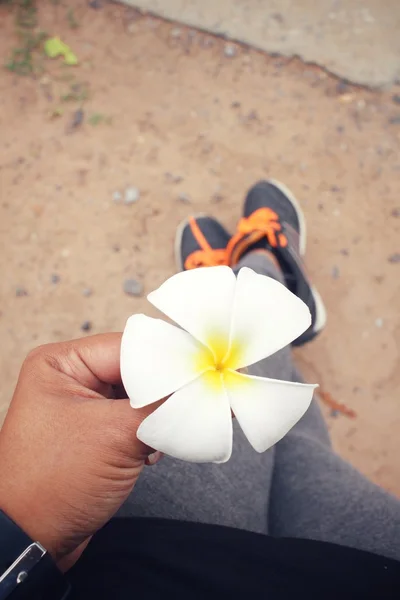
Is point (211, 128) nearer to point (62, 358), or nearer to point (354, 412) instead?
point (354, 412)

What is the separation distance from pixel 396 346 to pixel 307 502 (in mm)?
799

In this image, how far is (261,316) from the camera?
1.99ft

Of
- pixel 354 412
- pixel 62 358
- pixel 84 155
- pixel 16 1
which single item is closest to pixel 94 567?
pixel 62 358

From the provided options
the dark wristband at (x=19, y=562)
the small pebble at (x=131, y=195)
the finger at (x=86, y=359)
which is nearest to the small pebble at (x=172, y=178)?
the small pebble at (x=131, y=195)

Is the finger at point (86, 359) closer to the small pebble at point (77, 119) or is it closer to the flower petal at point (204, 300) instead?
the flower petal at point (204, 300)

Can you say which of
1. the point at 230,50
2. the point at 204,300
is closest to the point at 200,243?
the point at 230,50

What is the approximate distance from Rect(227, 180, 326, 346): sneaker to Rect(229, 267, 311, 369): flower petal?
0.95m

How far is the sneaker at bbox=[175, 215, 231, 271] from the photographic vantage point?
1.65 metres

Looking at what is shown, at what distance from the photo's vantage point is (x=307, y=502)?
1022 mm

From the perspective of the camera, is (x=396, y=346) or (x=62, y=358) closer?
(x=62, y=358)

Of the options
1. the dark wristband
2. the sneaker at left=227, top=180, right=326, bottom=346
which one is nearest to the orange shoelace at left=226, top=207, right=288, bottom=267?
the sneaker at left=227, top=180, right=326, bottom=346

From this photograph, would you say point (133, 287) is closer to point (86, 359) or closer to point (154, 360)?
point (86, 359)

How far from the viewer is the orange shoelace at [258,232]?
162 centimetres

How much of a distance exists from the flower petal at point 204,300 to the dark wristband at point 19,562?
35 centimetres
